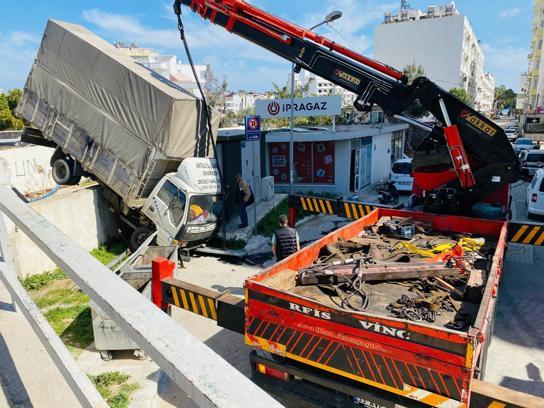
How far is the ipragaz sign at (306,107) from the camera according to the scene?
49.1 feet

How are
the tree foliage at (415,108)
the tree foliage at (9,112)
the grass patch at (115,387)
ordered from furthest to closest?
the tree foliage at (9,112)
the tree foliage at (415,108)
the grass patch at (115,387)

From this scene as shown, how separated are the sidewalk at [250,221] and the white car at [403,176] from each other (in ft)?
20.1

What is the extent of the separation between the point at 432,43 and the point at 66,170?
71.1 m

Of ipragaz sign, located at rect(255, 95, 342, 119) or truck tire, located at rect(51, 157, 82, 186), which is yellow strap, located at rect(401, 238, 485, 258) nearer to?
truck tire, located at rect(51, 157, 82, 186)

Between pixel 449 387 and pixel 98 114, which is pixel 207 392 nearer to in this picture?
pixel 449 387

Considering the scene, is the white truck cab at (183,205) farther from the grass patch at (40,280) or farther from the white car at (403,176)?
the white car at (403,176)

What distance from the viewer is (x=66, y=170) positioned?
38.5 ft

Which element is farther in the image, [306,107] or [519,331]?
[306,107]

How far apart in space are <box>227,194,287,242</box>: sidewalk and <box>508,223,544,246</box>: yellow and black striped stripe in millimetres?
6531

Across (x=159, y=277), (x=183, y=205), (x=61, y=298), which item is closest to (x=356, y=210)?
(x=183, y=205)

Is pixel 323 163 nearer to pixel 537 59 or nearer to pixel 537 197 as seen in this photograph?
pixel 537 197

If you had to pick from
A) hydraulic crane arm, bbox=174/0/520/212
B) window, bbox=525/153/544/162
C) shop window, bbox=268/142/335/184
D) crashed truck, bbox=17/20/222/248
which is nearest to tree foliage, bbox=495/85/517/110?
window, bbox=525/153/544/162

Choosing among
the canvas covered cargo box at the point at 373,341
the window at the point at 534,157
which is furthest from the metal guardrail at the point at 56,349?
the window at the point at 534,157

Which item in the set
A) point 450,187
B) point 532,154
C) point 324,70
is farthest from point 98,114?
point 532,154
